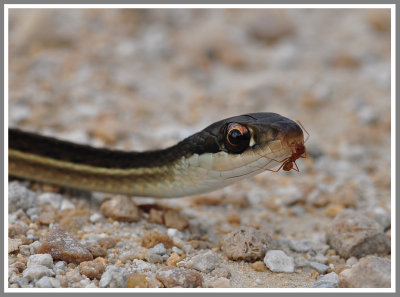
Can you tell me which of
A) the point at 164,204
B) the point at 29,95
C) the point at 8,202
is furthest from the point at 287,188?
the point at 29,95

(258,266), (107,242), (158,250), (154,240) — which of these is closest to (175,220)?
(154,240)

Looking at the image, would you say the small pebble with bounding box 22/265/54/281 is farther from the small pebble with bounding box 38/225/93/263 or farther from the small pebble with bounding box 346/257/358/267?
the small pebble with bounding box 346/257/358/267

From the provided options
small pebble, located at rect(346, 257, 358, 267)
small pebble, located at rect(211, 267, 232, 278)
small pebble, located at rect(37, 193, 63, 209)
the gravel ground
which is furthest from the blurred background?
small pebble, located at rect(211, 267, 232, 278)

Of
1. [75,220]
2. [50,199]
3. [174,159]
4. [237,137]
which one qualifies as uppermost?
[237,137]

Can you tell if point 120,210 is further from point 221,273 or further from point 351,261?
point 351,261

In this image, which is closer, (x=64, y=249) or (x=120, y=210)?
(x=64, y=249)

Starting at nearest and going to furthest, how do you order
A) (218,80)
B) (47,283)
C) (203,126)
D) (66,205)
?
(47,283) → (66,205) → (203,126) → (218,80)
